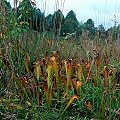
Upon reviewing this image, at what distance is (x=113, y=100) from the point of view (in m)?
2.06

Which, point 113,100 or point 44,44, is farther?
point 44,44

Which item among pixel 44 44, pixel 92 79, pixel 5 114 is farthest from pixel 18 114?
pixel 44 44

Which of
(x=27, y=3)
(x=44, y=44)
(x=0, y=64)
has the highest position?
(x=27, y=3)

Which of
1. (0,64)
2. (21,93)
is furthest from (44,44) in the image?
(21,93)

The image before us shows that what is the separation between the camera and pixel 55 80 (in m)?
2.37

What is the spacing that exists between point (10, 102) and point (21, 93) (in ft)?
0.49

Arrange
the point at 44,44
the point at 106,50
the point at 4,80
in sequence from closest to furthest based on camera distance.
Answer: the point at 4,80, the point at 44,44, the point at 106,50

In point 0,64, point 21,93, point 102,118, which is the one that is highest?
point 0,64

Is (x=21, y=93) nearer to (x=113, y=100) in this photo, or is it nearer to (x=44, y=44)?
(x=113, y=100)

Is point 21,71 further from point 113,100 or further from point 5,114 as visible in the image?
point 113,100

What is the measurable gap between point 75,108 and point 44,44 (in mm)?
1375

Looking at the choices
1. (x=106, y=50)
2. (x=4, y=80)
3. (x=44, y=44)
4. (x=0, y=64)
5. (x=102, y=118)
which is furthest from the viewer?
(x=106, y=50)

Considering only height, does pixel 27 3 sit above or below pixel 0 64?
above

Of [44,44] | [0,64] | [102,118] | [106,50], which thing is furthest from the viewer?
[106,50]
